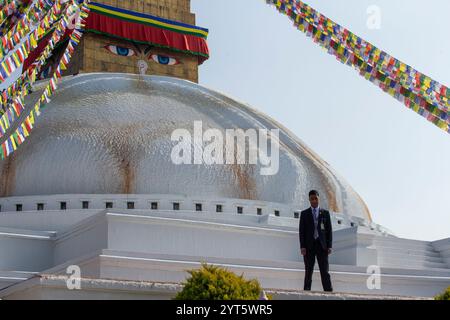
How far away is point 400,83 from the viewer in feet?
29.0

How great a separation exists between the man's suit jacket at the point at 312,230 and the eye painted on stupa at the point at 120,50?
1339cm

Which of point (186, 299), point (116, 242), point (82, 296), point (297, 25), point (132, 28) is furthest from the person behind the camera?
point (132, 28)

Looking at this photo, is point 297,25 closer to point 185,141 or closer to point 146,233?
point 146,233

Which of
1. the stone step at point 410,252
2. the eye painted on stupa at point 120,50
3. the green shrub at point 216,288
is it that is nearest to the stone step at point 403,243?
the stone step at point 410,252

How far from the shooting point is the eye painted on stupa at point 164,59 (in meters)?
21.5

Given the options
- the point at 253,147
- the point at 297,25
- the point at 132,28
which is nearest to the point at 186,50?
the point at 132,28

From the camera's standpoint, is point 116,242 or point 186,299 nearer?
point 186,299

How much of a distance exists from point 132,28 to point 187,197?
804 cm

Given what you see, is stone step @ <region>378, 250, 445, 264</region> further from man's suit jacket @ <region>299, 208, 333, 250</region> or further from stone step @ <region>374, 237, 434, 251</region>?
man's suit jacket @ <region>299, 208, 333, 250</region>

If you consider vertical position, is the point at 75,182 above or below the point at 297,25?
below

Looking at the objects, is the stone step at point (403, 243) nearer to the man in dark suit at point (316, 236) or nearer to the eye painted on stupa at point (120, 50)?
the man in dark suit at point (316, 236)

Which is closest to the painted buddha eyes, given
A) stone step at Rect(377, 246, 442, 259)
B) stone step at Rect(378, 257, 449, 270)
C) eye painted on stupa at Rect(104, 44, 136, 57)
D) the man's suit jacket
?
eye painted on stupa at Rect(104, 44, 136, 57)

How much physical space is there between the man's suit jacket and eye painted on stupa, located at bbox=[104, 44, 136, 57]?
43.9ft

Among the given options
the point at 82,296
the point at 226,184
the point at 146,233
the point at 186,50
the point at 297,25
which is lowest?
the point at 82,296
